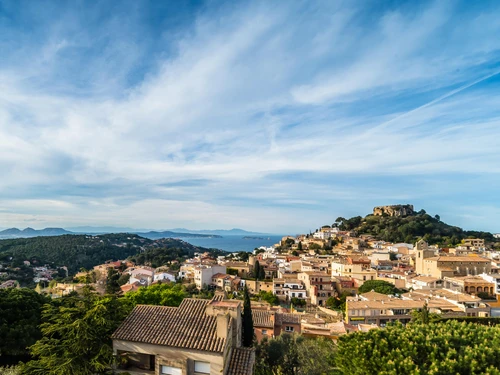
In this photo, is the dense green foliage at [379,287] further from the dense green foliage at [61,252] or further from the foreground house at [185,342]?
the dense green foliage at [61,252]

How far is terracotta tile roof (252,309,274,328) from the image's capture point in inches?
922

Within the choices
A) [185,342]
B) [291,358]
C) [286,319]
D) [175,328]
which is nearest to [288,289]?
[286,319]

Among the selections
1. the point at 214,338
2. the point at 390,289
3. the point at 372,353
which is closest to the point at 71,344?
the point at 214,338

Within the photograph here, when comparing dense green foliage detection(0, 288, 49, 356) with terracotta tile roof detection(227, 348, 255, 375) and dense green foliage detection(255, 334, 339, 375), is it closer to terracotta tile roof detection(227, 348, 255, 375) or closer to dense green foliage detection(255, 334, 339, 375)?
terracotta tile roof detection(227, 348, 255, 375)

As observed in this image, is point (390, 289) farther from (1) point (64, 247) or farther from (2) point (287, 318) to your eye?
(1) point (64, 247)

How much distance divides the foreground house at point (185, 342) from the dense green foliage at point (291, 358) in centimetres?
278

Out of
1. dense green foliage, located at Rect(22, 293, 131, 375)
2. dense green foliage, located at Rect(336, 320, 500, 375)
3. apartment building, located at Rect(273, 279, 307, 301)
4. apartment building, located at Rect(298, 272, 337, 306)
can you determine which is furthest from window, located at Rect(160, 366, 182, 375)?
apartment building, located at Rect(273, 279, 307, 301)

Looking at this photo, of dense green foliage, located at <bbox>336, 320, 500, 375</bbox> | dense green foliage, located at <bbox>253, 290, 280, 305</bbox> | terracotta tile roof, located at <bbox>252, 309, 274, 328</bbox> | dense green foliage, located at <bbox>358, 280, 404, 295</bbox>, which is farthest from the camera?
dense green foliage, located at <bbox>253, 290, 280, 305</bbox>

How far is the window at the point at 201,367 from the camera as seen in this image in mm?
9799

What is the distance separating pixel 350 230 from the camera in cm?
10369

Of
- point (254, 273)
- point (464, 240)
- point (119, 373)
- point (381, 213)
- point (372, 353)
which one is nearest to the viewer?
point (372, 353)

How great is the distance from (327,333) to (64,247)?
322ft

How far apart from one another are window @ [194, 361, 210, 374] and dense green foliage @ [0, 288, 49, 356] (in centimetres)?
925

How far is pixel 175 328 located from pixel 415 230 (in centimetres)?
8749
